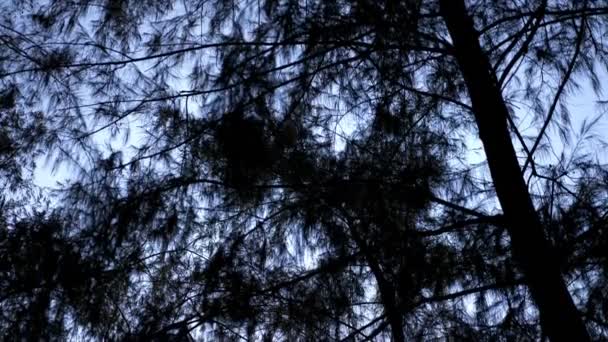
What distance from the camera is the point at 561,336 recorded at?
2117 mm

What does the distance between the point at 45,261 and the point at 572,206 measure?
8.15 feet

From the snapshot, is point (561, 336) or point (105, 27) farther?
point (105, 27)

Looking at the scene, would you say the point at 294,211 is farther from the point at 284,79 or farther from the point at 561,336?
the point at 561,336

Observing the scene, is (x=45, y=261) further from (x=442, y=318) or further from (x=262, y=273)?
(x=442, y=318)

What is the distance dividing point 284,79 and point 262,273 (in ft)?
2.96

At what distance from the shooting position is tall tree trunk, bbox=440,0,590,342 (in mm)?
2148

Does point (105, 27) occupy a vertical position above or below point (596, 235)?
above

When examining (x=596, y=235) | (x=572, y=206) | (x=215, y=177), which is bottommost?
(x=596, y=235)

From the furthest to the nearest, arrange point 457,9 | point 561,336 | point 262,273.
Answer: point 262,273 < point 457,9 < point 561,336

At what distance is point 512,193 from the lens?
7.66 ft

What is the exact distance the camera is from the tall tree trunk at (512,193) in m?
2.15

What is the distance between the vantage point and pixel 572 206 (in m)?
2.86

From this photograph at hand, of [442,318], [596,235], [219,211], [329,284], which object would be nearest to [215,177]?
[219,211]

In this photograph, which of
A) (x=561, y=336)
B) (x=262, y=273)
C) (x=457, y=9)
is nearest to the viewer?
(x=561, y=336)
